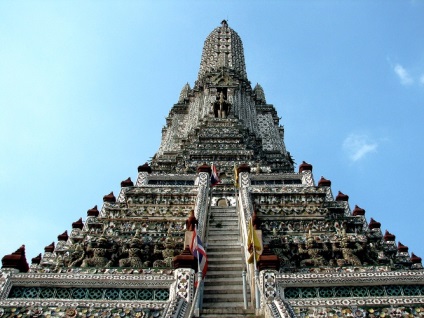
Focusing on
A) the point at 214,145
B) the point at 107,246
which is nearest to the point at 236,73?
the point at 214,145

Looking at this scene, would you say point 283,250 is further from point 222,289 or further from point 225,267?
point 222,289

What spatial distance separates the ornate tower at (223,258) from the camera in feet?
26.9

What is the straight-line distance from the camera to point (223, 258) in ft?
37.7

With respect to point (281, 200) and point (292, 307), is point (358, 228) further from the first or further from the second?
point (292, 307)

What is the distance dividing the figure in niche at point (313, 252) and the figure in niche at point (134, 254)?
3.81 meters

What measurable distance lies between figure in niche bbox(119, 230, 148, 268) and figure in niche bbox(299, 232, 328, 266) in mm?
3814

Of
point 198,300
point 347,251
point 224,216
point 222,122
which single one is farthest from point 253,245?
point 222,122

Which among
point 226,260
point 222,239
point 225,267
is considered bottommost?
point 225,267

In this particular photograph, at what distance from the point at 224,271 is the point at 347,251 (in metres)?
3.00

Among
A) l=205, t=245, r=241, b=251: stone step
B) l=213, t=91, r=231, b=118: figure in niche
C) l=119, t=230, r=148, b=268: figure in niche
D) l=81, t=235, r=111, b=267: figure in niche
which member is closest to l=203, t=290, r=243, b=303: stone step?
l=119, t=230, r=148, b=268: figure in niche

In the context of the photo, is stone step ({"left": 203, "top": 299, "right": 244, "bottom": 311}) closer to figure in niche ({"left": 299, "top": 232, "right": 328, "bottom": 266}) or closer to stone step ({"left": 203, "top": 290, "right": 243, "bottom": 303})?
stone step ({"left": 203, "top": 290, "right": 243, "bottom": 303})

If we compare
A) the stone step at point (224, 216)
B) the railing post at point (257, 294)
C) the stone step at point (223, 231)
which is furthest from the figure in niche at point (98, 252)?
the railing post at point (257, 294)

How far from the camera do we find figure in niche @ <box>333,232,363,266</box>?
10836mm

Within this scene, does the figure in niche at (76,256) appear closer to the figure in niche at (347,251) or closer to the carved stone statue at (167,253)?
the carved stone statue at (167,253)
